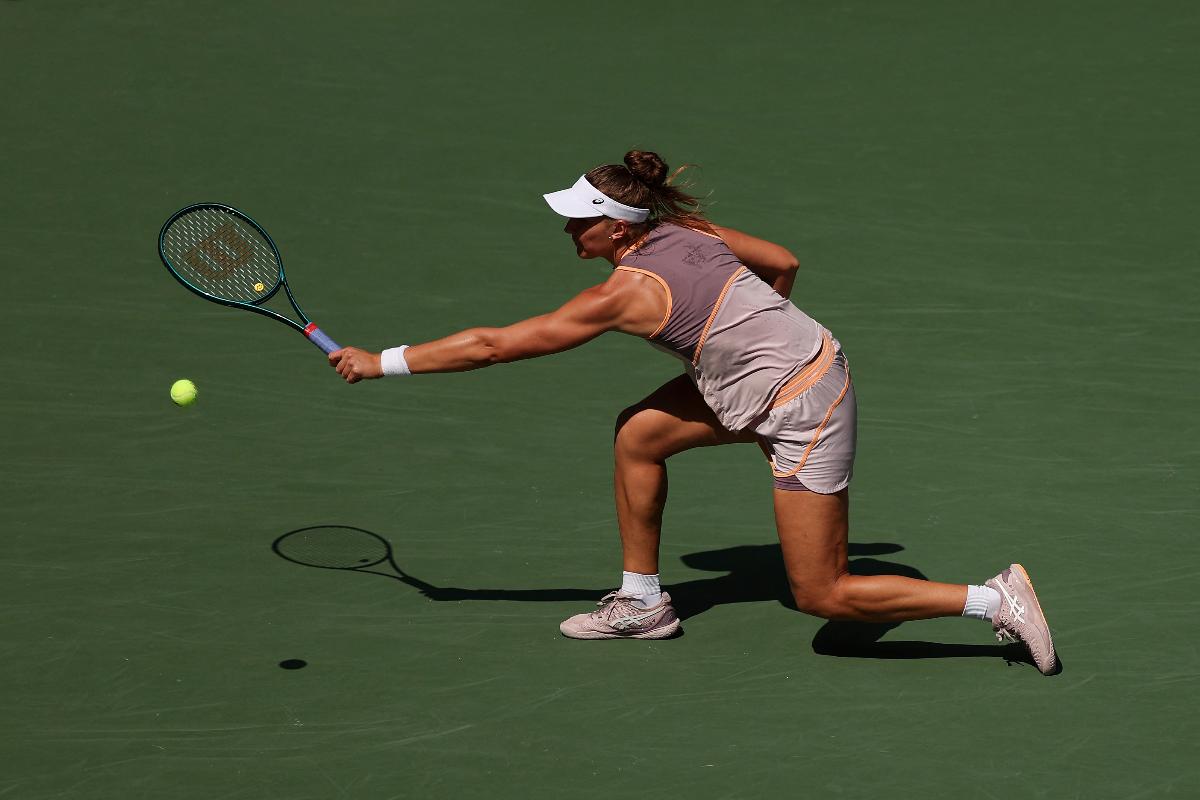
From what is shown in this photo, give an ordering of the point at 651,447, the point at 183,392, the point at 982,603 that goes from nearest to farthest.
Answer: the point at 982,603
the point at 651,447
the point at 183,392

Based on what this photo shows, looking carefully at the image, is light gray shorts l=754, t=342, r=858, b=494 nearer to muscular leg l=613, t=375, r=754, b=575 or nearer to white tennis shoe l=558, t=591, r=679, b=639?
muscular leg l=613, t=375, r=754, b=575

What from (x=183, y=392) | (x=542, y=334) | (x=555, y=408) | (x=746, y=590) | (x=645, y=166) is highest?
(x=645, y=166)

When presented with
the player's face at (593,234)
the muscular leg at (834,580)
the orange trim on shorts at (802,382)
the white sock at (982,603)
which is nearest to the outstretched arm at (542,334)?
the player's face at (593,234)

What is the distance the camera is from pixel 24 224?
9445 millimetres

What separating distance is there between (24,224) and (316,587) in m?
4.12

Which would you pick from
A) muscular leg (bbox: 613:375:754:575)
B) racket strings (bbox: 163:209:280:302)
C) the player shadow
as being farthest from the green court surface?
racket strings (bbox: 163:209:280:302)

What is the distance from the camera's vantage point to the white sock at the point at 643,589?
19.4 ft

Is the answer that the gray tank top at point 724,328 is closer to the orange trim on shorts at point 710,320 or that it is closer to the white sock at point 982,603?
the orange trim on shorts at point 710,320

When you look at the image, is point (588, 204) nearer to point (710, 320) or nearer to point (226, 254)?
point (710, 320)

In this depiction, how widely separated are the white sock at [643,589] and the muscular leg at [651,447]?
0.02 metres

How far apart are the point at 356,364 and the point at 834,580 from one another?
1.69m

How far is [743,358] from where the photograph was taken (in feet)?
18.4

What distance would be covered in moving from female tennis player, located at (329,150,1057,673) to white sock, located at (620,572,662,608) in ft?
1.70

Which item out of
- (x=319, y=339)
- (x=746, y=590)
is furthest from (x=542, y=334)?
(x=746, y=590)
